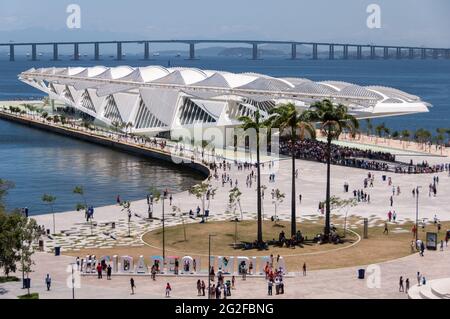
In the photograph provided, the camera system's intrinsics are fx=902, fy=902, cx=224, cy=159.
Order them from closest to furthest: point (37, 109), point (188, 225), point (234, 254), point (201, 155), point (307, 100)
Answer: point (234, 254), point (188, 225), point (201, 155), point (307, 100), point (37, 109)

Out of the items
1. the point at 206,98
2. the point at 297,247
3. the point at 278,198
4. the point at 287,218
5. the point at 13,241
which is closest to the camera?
the point at 13,241

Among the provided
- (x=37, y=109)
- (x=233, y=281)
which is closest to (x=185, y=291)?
(x=233, y=281)

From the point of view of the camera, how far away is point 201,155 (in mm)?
75812

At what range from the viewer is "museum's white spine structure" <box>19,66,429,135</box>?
3356 inches

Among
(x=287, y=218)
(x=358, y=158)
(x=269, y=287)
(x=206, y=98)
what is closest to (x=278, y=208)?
(x=287, y=218)

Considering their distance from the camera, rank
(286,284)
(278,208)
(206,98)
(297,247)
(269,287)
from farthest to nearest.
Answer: (206,98)
(278,208)
(297,247)
(286,284)
(269,287)

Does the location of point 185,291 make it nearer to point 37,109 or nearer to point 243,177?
point 243,177

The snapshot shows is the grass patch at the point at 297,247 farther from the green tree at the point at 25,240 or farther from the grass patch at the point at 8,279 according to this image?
the green tree at the point at 25,240

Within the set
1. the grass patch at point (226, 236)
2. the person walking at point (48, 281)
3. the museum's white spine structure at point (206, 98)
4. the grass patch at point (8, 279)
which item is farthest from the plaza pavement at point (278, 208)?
the museum's white spine structure at point (206, 98)

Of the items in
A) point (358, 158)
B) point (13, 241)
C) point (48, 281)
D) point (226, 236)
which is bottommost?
point (226, 236)

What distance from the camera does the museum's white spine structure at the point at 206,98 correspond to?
280 feet

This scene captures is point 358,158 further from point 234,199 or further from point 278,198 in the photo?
point 234,199

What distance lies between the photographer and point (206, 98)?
88062 mm

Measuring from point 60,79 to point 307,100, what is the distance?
50.7 metres
